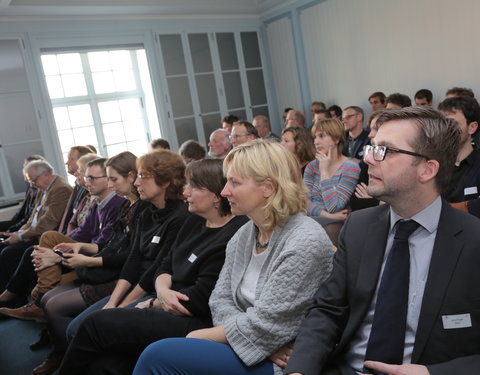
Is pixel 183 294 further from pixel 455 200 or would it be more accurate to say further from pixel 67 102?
pixel 67 102

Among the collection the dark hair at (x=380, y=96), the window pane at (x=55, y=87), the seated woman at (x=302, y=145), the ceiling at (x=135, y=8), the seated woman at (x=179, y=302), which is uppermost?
the ceiling at (x=135, y=8)

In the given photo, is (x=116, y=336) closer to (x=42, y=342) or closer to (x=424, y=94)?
(x=42, y=342)

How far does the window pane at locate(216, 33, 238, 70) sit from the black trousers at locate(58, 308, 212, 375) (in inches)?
244

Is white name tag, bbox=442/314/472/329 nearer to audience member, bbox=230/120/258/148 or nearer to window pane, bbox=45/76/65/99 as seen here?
audience member, bbox=230/120/258/148

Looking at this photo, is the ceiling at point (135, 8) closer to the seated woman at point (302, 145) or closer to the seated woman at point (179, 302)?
the seated woman at point (302, 145)

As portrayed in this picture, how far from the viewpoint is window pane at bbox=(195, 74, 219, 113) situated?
23.9 ft

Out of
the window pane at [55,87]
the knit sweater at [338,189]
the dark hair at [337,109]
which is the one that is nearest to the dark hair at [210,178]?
the knit sweater at [338,189]

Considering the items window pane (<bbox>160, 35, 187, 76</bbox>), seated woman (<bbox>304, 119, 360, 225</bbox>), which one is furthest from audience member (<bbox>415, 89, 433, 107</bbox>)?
window pane (<bbox>160, 35, 187, 76</bbox>)

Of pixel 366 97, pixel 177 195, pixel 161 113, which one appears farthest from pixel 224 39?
pixel 177 195

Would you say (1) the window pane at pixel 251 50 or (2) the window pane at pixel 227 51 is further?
(1) the window pane at pixel 251 50

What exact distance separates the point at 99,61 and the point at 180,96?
136cm

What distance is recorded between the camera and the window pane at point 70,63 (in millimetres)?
6566

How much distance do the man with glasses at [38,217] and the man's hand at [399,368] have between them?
3.60 metres

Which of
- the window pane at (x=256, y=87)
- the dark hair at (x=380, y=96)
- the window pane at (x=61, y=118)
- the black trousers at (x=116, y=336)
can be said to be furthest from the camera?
the window pane at (x=256, y=87)
